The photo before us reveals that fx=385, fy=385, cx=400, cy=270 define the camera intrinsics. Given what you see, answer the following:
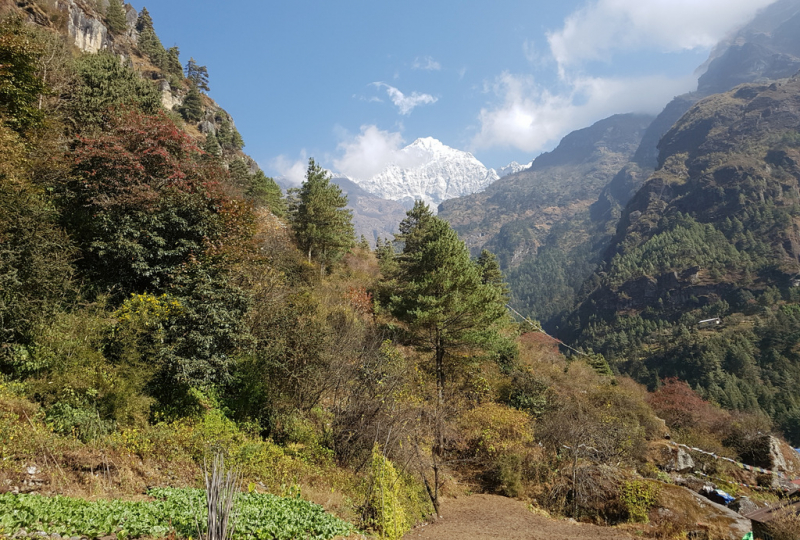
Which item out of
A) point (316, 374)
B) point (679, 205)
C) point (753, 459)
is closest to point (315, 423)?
point (316, 374)

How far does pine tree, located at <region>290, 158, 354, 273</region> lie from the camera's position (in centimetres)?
2642

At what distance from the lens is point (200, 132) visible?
46.7m

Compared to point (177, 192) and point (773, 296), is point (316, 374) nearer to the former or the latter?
point (177, 192)

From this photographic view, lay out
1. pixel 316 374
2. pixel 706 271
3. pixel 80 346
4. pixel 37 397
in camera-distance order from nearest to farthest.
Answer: pixel 37 397
pixel 80 346
pixel 316 374
pixel 706 271

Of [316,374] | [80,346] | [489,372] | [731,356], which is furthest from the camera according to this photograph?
[731,356]

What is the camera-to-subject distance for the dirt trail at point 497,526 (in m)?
10.6

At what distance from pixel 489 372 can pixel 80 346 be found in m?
19.2

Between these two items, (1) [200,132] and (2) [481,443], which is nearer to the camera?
(2) [481,443]

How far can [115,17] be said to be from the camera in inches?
1791

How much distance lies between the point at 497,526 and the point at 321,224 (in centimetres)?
2051

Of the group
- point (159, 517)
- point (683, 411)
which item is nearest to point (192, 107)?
point (159, 517)

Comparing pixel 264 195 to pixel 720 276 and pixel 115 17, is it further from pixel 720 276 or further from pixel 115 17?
pixel 720 276

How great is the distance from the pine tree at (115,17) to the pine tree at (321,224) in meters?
37.2

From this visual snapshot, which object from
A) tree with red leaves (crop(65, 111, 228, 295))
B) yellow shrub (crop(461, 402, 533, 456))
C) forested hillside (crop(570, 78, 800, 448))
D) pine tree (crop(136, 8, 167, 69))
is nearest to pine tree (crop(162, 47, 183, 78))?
pine tree (crop(136, 8, 167, 69))
